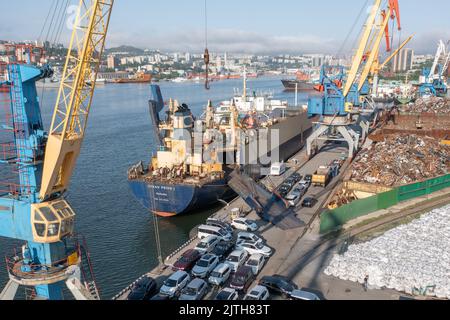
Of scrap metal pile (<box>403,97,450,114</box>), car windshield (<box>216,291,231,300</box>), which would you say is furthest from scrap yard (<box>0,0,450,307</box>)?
scrap metal pile (<box>403,97,450,114</box>)

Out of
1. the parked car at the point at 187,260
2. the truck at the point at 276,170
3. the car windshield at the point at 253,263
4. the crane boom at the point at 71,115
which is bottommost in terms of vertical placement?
the parked car at the point at 187,260

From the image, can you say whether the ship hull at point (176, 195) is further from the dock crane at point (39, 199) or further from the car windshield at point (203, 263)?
the dock crane at point (39, 199)

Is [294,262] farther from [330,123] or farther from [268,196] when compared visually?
[330,123]

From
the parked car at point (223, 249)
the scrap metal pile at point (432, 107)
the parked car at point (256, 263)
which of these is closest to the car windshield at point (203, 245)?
the parked car at point (223, 249)

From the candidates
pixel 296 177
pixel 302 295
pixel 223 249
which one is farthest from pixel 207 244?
pixel 296 177

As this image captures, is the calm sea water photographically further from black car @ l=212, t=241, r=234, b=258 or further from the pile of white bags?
the pile of white bags
